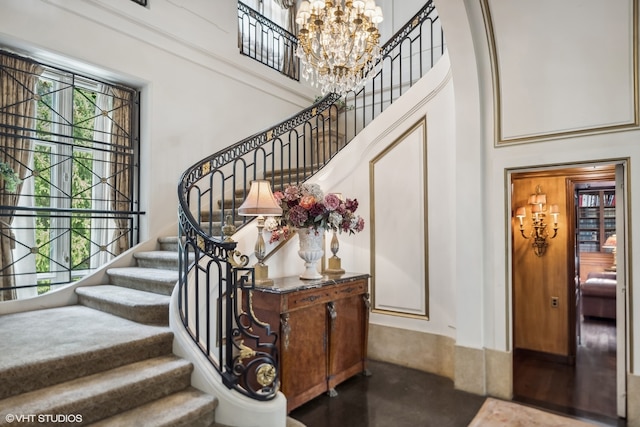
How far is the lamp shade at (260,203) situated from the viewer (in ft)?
9.28

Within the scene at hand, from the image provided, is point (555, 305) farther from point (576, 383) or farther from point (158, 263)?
point (158, 263)

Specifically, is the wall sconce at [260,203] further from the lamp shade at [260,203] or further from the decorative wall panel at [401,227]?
the decorative wall panel at [401,227]

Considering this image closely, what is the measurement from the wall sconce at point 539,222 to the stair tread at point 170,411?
398cm

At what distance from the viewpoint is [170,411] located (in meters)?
2.31

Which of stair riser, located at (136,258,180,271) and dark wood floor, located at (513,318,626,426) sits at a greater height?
stair riser, located at (136,258,180,271)

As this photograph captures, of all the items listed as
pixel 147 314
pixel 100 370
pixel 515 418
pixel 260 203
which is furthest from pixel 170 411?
pixel 515 418

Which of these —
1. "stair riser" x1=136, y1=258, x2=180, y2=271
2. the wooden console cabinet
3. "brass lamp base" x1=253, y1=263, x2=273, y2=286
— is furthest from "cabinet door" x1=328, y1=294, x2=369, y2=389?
"stair riser" x1=136, y1=258, x2=180, y2=271

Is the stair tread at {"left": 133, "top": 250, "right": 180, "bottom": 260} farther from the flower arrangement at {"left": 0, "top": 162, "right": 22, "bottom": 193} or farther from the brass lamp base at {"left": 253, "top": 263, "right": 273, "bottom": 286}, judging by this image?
the flower arrangement at {"left": 0, "top": 162, "right": 22, "bottom": 193}

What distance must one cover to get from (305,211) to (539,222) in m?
2.97

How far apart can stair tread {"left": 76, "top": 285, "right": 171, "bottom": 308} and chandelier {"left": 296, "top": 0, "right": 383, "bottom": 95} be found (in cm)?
258

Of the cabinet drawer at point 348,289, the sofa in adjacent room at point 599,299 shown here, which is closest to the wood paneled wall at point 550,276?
the cabinet drawer at point 348,289

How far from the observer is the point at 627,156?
294 cm

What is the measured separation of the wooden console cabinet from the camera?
2949 millimetres

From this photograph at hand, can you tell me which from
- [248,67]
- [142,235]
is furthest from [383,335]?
[248,67]
